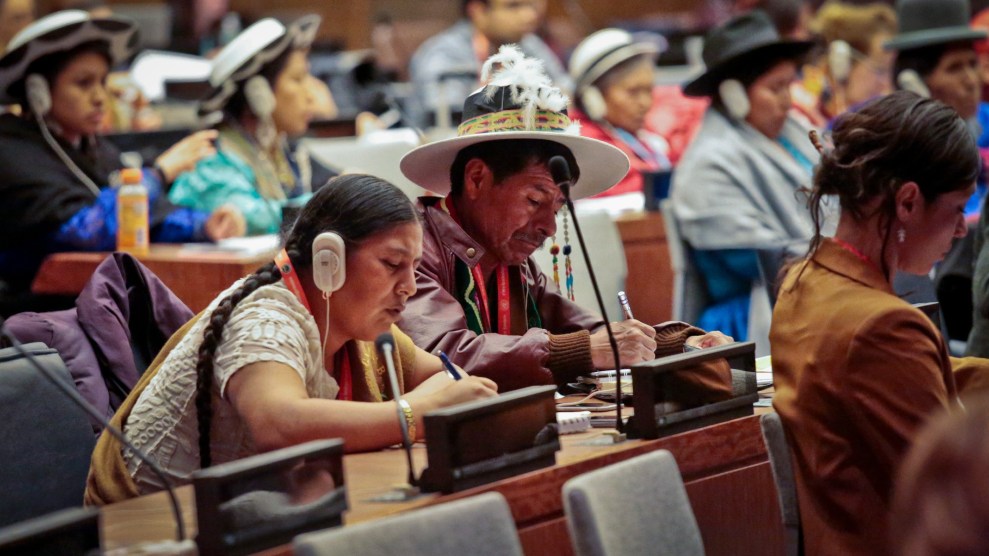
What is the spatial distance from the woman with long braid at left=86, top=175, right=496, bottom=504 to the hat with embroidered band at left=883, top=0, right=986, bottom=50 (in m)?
3.79

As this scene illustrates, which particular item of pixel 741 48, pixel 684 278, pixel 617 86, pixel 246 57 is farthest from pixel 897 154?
pixel 617 86

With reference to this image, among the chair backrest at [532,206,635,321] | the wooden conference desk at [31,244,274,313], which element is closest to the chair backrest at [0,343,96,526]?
the wooden conference desk at [31,244,274,313]

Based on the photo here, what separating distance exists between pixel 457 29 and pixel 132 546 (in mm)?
5642

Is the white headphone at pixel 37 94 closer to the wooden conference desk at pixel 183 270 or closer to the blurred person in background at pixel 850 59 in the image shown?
the wooden conference desk at pixel 183 270

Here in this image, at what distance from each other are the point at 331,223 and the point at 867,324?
2.75ft

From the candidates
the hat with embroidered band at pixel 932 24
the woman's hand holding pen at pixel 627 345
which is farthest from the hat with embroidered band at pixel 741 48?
the woman's hand holding pen at pixel 627 345

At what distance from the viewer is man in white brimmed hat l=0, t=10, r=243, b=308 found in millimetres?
4180

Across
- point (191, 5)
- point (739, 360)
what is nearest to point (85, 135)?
point (739, 360)

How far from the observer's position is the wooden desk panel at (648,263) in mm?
4672

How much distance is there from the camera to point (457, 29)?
281 inches

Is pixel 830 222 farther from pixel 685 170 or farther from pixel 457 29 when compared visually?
pixel 457 29

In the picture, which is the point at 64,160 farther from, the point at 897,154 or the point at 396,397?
the point at 897,154

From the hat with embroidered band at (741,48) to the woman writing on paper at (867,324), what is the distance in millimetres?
2297

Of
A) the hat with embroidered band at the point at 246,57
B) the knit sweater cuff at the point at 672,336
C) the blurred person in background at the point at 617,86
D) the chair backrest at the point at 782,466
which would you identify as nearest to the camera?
the chair backrest at the point at 782,466
